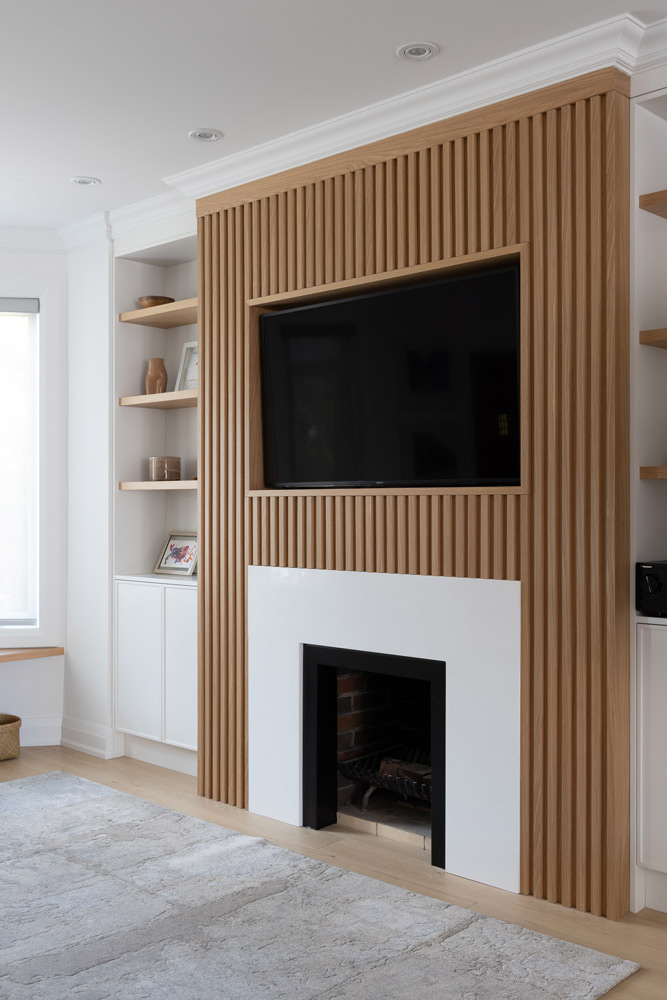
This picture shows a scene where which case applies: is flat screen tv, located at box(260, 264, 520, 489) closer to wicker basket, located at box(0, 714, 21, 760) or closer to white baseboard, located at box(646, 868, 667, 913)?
white baseboard, located at box(646, 868, 667, 913)

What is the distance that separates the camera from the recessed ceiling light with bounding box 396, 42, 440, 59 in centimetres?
287

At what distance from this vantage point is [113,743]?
15.5ft

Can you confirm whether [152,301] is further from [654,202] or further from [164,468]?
[654,202]

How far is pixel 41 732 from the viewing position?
16.5 ft

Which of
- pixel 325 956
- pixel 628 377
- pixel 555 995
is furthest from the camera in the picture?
pixel 628 377

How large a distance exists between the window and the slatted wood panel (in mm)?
2361

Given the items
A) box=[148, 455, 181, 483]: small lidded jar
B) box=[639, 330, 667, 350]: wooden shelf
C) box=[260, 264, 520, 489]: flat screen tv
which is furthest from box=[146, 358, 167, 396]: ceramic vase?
box=[639, 330, 667, 350]: wooden shelf

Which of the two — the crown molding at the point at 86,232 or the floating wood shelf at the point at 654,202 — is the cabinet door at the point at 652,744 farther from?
the crown molding at the point at 86,232

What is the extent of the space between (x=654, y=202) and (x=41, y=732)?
3994mm

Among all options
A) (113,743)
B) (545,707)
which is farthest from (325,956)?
(113,743)

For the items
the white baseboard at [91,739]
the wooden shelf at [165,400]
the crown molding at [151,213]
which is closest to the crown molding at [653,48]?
the crown molding at [151,213]

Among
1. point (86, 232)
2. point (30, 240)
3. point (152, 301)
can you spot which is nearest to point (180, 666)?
point (152, 301)

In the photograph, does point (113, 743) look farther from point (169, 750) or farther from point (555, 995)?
point (555, 995)

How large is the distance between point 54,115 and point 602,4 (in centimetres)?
194
